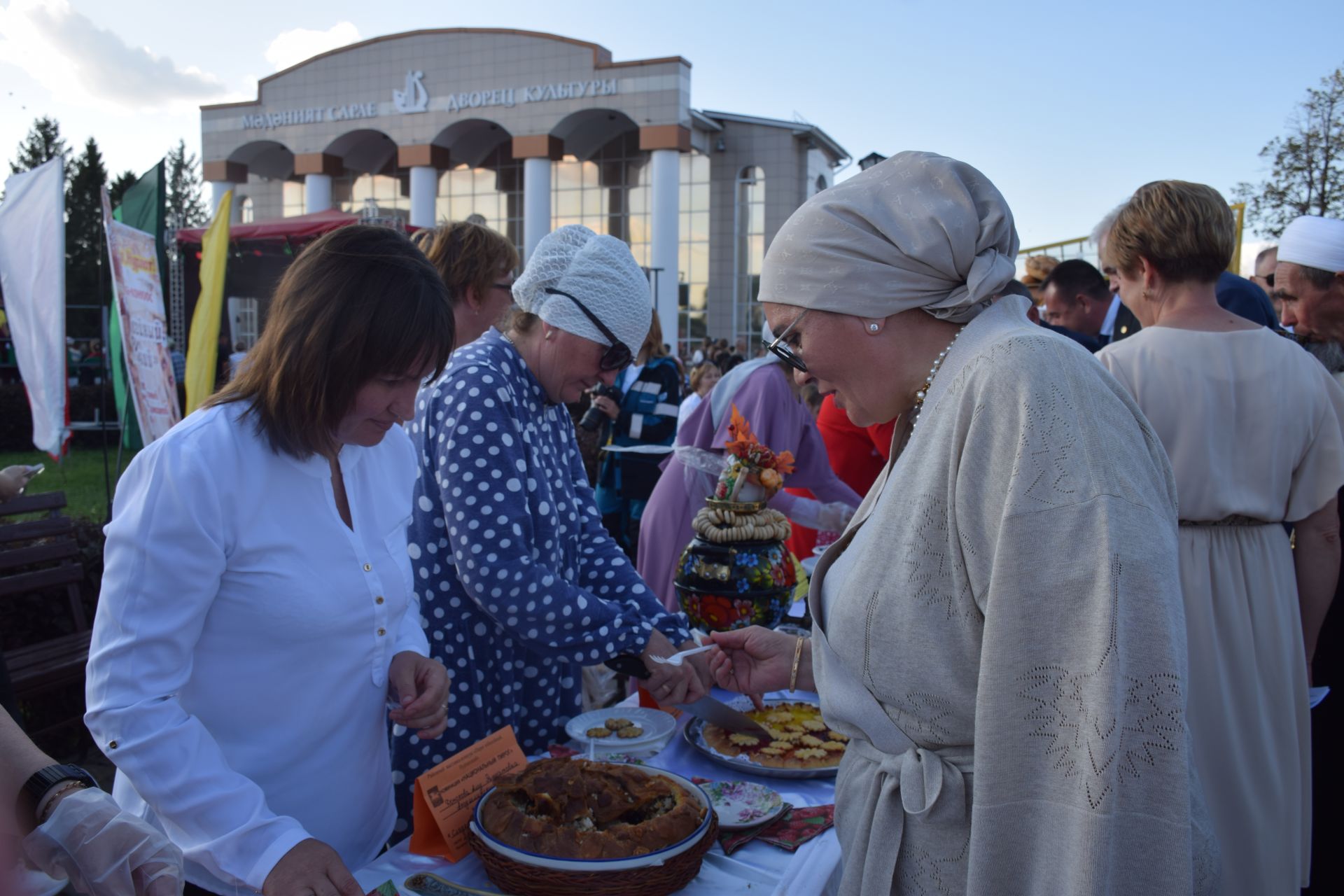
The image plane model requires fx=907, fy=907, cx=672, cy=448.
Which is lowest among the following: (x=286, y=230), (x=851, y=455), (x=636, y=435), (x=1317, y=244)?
(x=636, y=435)

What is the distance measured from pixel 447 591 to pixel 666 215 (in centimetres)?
2123

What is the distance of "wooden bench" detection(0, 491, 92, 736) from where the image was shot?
3.92m

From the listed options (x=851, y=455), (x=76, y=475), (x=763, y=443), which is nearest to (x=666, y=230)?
(x=76, y=475)

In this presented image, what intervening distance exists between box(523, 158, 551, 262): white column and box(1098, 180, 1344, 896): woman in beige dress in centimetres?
2250

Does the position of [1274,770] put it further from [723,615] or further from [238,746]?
[238,746]

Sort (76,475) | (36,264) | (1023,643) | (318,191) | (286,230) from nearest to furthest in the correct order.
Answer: (1023,643), (36,264), (76,475), (286,230), (318,191)

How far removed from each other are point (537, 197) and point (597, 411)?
1928 cm

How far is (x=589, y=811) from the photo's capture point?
1523mm

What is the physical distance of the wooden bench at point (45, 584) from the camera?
12.9 feet

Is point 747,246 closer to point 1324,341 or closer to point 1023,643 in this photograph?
point 1324,341

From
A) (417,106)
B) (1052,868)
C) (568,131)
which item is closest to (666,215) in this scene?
(568,131)

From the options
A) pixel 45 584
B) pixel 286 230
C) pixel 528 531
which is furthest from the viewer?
pixel 286 230

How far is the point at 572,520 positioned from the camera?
7.54 ft

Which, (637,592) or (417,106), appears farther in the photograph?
(417,106)
